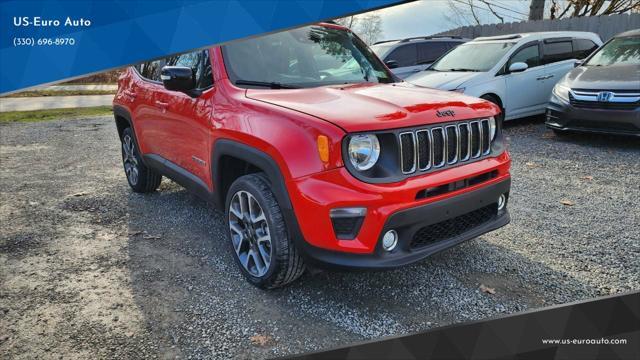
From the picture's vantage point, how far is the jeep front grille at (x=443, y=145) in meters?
2.60

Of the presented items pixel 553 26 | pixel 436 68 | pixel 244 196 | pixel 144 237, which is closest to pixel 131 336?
pixel 244 196

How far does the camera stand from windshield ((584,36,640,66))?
289 inches

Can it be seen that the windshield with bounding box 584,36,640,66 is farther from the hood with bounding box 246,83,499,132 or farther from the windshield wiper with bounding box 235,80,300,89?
the windshield wiper with bounding box 235,80,300,89

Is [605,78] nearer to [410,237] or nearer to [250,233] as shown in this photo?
[410,237]

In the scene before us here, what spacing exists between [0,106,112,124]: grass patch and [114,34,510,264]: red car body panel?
11.6m

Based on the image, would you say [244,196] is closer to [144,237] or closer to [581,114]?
[144,237]

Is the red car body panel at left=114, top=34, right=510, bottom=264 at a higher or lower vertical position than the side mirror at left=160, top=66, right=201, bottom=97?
lower

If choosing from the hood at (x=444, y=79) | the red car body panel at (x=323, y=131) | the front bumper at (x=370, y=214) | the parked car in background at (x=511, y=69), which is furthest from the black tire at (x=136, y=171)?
the parked car in background at (x=511, y=69)

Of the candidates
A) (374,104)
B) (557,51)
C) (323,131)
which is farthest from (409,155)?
(557,51)

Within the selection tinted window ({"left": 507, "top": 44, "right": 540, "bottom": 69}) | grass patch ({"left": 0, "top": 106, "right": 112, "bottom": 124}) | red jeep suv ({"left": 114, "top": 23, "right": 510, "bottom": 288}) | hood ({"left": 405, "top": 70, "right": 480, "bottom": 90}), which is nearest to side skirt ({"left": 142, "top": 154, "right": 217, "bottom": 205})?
red jeep suv ({"left": 114, "top": 23, "right": 510, "bottom": 288})

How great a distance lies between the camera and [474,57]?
28.3 feet

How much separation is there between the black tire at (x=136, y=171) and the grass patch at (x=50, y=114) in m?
9.15

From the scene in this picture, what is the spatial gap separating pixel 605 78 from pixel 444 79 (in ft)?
7.86

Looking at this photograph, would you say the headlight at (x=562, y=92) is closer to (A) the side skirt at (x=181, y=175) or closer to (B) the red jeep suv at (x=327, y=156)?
(B) the red jeep suv at (x=327, y=156)
